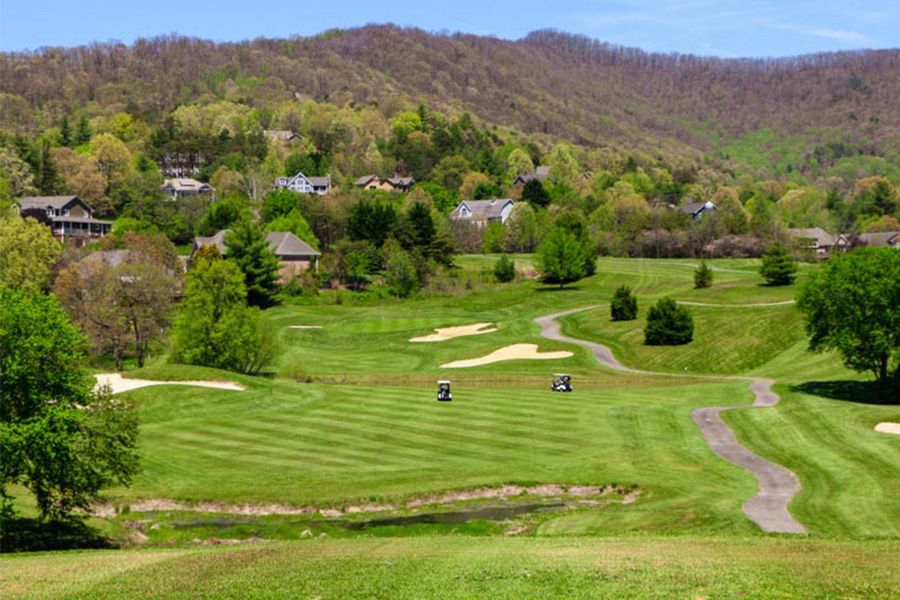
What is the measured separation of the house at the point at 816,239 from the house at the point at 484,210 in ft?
159

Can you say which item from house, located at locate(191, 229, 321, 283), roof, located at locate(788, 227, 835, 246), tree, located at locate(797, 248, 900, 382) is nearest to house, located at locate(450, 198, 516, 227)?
roof, located at locate(788, 227, 835, 246)

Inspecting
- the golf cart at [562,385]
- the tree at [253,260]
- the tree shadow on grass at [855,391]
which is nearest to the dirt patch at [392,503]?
the tree shadow on grass at [855,391]

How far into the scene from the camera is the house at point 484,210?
621 ft

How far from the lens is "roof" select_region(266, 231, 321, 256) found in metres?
136

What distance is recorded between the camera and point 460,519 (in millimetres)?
38062

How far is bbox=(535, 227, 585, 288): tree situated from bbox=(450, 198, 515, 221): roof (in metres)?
62.8

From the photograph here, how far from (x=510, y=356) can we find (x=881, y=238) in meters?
128

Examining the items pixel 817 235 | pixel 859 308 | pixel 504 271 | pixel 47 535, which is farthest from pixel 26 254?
pixel 817 235

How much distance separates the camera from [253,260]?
124 m

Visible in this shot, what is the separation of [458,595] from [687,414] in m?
38.2

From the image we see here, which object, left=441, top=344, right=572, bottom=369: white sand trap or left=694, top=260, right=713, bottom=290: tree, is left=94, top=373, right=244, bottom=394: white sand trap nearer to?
left=441, top=344, right=572, bottom=369: white sand trap

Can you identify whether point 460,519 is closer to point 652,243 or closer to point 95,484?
point 95,484

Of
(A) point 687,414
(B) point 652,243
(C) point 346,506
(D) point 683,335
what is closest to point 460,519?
(C) point 346,506

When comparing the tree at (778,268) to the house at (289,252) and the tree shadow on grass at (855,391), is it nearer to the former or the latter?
the tree shadow on grass at (855,391)
